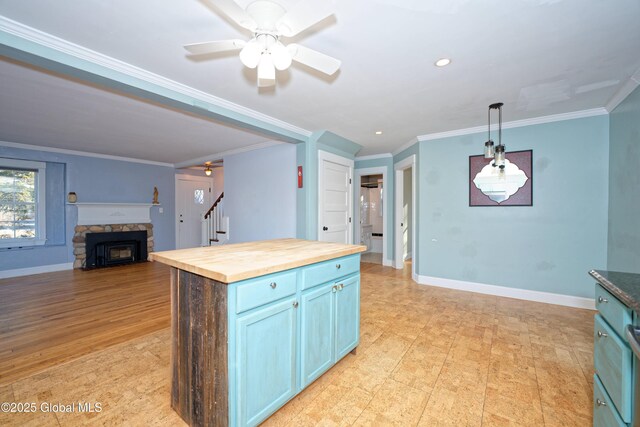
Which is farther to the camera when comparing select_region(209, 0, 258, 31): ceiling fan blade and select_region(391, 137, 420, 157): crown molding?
select_region(391, 137, 420, 157): crown molding

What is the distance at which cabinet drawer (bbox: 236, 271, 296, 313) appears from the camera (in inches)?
51.8

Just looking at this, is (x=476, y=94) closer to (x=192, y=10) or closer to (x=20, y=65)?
(x=192, y=10)

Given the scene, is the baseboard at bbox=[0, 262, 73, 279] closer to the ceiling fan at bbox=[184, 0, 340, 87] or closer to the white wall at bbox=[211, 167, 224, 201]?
the white wall at bbox=[211, 167, 224, 201]

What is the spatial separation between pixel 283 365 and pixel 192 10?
2.17 meters

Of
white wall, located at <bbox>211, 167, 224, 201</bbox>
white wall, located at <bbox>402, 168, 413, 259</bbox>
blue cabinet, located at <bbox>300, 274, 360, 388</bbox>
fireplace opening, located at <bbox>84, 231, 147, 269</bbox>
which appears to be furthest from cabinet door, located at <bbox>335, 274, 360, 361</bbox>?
white wall, located at <bbox>211, 167, 224, 201</bbox>

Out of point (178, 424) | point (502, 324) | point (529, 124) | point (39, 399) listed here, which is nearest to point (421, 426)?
point (178, 424)

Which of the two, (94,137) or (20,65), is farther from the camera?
(94,137)

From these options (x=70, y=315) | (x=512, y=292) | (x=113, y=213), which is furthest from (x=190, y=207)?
(x=512, y=292)

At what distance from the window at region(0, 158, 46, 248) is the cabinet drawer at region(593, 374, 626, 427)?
7699mm

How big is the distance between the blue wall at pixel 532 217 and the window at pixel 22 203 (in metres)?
7.04

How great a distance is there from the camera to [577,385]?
1862 mm

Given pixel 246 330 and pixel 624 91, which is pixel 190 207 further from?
pixel 624 91

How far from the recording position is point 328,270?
188 cm

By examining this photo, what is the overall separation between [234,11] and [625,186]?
12.8 feet
